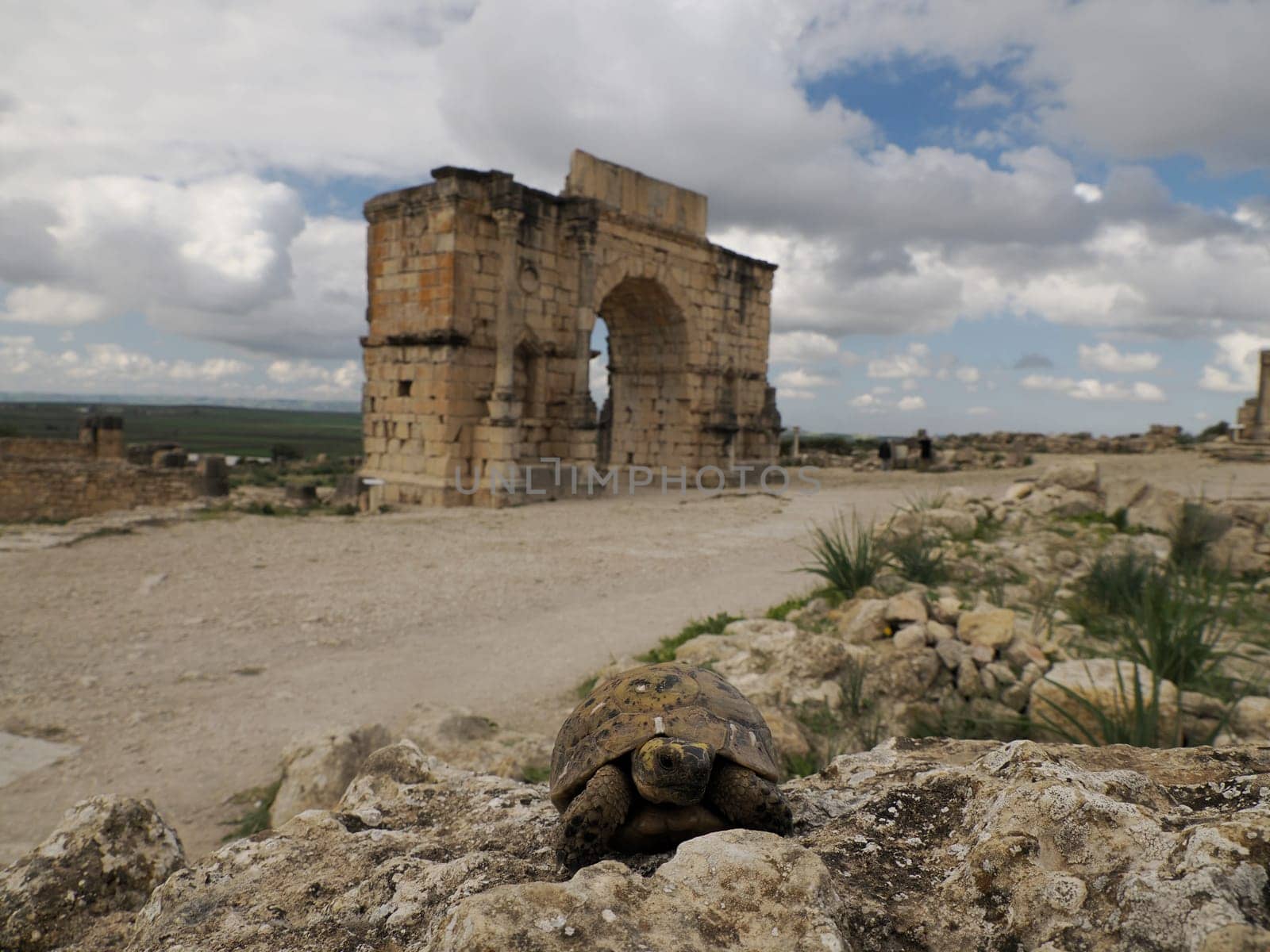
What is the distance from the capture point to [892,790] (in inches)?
66.8

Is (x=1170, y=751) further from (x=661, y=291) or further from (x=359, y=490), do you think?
(x=661, y=291)

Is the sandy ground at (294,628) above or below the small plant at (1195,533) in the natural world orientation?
below

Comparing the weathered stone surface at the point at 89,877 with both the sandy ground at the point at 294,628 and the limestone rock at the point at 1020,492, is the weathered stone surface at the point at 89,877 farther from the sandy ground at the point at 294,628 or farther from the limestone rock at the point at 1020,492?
the limestone rock at the point at 1020,492

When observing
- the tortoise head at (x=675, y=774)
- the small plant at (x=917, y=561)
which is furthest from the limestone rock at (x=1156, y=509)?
the tortoise head at (x=675, y=774)

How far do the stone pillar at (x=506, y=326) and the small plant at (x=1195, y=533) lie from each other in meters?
9.91

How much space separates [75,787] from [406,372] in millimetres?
11107

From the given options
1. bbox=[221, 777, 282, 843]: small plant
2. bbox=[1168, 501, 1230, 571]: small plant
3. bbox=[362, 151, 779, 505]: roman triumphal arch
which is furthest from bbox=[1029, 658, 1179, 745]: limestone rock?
bbox=[362, 151, 779, 505]: roman triumphal arch

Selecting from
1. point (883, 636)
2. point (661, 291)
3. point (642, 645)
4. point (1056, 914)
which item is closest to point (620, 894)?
point (1056, 914)

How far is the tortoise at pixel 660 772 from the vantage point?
171 cm

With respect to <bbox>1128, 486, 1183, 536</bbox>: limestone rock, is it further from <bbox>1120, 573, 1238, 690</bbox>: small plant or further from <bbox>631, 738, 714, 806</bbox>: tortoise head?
<bbox>631, 738, 714, 806</bbox>: tortoise head

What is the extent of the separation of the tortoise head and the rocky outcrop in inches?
5.8

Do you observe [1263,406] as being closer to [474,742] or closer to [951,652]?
[951,652]

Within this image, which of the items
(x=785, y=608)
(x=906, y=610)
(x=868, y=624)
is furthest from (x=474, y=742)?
(x=785, y=608)

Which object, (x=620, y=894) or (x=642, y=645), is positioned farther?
(x=642, y=645)
